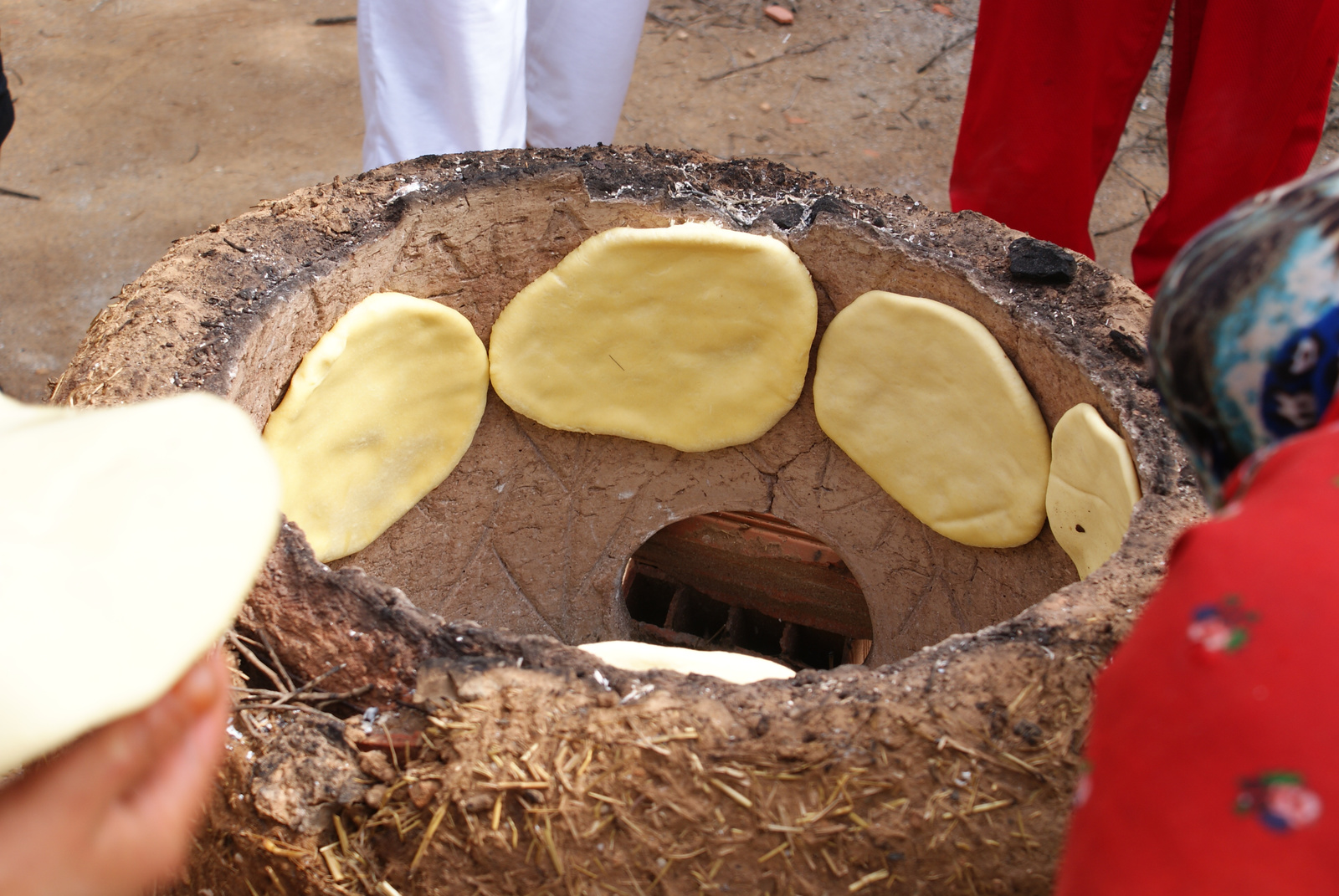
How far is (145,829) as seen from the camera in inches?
26.7

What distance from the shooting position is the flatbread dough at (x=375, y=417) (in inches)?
66.0

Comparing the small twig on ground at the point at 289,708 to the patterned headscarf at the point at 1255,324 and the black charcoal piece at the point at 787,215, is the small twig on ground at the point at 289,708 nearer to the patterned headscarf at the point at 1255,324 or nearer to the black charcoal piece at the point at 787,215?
the patterned headscarf at the point at 1255,324

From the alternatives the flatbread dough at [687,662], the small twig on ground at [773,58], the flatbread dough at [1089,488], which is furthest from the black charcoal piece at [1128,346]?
the small twig on ground at [773,58]

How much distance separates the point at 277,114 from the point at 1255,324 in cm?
417

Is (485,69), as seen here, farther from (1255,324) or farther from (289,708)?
(1255,324)

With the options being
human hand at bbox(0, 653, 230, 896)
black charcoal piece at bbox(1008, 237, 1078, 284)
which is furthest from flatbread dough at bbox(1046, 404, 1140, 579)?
human hand at bbox(0, 653, 230, 896)

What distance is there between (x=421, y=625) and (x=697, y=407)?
40.4 inches

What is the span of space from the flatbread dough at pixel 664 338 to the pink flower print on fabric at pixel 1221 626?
139cm

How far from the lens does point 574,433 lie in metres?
2.18

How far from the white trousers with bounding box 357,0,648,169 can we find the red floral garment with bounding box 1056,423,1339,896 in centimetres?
227

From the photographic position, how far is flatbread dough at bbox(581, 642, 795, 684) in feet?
4.10

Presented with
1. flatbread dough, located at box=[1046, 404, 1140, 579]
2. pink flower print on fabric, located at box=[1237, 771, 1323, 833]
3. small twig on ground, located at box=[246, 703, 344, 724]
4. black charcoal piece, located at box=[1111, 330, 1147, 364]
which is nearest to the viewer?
pink flower print on fabric, located at box=[1237, 771, 1323, 833]

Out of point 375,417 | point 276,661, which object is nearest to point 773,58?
point 375,417

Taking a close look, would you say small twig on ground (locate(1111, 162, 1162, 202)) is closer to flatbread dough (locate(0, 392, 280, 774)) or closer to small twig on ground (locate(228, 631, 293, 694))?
small twig on ground (locate(228, 631, 293, 694))
